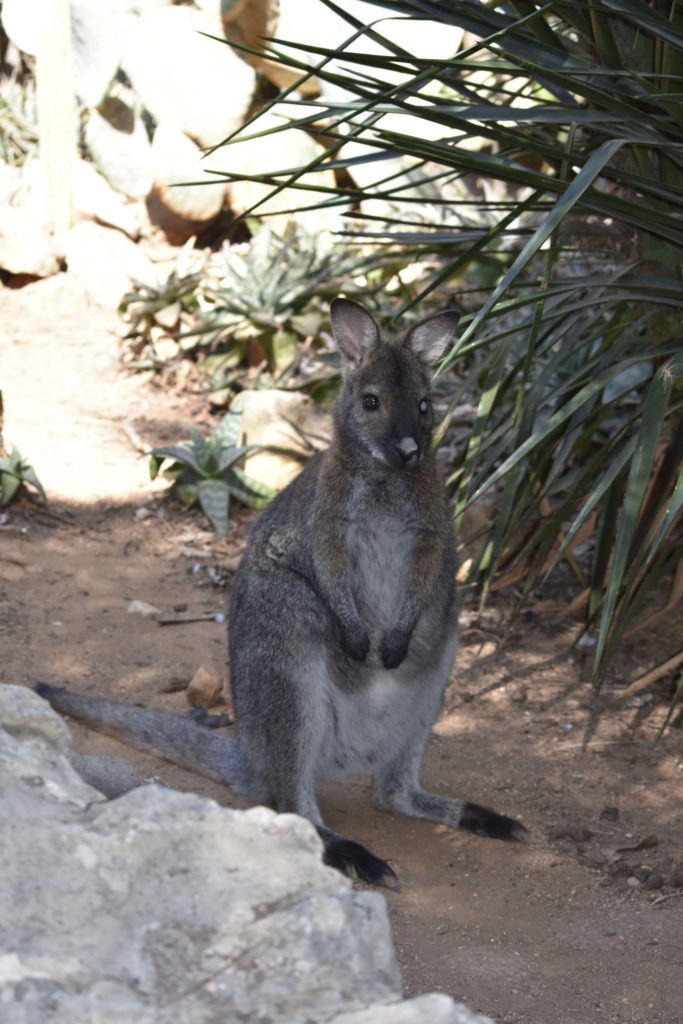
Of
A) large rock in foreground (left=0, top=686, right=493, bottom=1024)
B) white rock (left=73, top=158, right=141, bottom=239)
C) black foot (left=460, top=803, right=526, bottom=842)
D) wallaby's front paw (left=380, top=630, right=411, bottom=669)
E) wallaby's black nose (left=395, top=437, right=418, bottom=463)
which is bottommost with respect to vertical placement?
black foot (left=460, top=803, right=526, bottom=842)

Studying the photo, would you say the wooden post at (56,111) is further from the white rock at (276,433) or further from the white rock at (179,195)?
the white rock at (276,433)

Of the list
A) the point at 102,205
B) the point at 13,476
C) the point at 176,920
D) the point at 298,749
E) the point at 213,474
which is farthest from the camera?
the point at 102,205

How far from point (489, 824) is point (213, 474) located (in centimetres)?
262

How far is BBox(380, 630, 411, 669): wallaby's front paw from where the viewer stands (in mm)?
3266

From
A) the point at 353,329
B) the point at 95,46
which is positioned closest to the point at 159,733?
the point at 353,329

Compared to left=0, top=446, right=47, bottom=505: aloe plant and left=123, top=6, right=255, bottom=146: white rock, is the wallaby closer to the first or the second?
left=0, top=446, right=47, bottom=505: aloe plant

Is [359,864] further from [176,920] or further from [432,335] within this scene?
[176,920]

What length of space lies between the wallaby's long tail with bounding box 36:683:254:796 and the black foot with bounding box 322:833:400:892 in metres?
0.43

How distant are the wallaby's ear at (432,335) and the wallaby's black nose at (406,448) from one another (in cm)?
36

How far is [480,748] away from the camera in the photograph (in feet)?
13.1

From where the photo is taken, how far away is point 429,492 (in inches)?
129

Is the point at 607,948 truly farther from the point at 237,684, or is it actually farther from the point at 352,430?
the point at 352,430

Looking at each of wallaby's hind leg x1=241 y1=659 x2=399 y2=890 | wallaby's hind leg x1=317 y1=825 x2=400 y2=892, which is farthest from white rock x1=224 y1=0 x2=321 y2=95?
wallaby's hind leg x1=317 y1=825 x2=400 y2=892

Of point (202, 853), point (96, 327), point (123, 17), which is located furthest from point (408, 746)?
point (123, 17)
